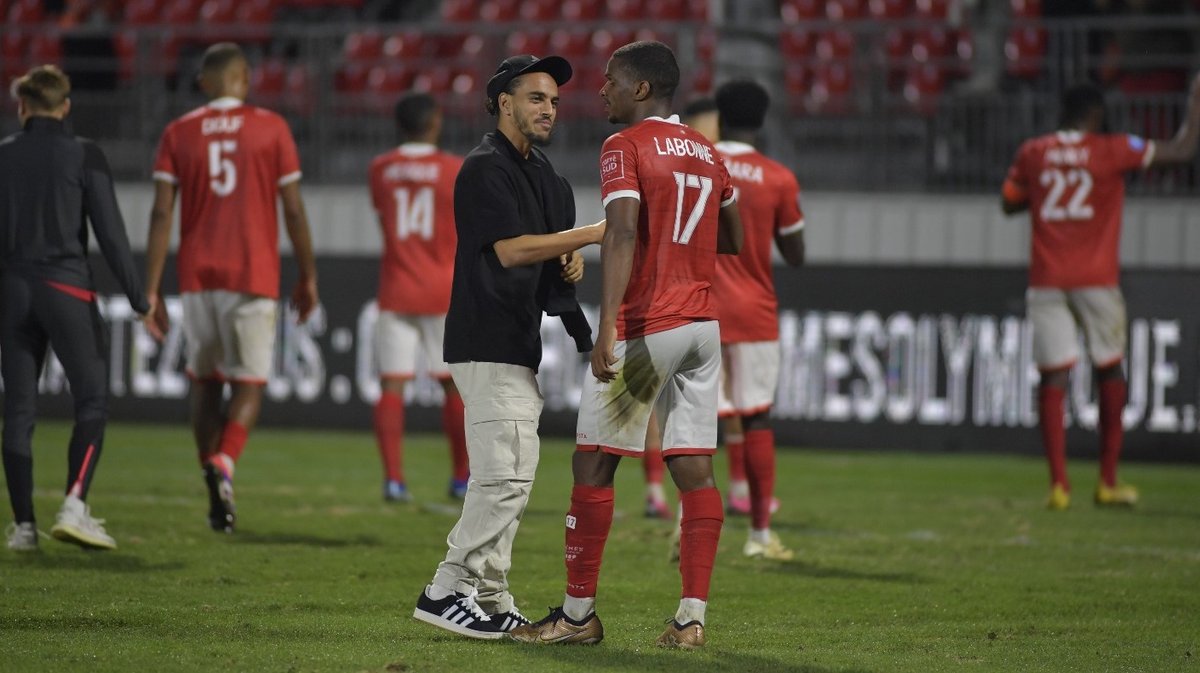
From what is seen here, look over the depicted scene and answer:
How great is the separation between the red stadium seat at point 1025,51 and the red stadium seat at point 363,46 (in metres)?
6.04

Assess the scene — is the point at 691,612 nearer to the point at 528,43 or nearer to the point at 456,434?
the point at 456,434

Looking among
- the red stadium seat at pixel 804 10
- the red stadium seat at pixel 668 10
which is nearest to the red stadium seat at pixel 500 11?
the red stadium seat at pixel 668 10

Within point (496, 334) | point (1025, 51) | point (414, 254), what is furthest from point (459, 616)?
point (1025, 51)

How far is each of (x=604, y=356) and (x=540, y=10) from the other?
505 inches

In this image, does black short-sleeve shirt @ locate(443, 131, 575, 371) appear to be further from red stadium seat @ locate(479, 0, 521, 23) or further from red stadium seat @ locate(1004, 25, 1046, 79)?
red stadium seat @ locate(479, 0, 521, 23)

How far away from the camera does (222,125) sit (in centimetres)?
823

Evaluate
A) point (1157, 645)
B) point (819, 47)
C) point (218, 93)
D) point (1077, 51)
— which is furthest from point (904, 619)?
point (819, 47)

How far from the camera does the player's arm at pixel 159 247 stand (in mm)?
7938

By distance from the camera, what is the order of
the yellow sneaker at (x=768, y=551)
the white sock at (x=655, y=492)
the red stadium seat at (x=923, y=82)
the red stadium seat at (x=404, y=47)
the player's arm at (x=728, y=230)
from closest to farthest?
the player's arm at (x=728, y=230) → the yellow sneaker at (x=768, y=551) → the white sock at (x=655, y=492) → the red stadium seat at (x=923, y=82) → the red stadium seat at (x=404, y=47)

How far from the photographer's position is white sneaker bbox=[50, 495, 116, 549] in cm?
699

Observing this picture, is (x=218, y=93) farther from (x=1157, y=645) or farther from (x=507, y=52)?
(x=507, y=52)

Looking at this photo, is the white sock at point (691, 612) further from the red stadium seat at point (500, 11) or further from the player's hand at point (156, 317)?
the red stadium seat at point (500, 11)

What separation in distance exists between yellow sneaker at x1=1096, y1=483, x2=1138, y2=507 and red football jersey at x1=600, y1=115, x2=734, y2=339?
5387 millimetres

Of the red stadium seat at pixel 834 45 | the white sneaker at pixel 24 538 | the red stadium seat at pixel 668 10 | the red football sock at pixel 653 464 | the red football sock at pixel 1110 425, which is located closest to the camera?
the white sneaker at pixel 24 538
